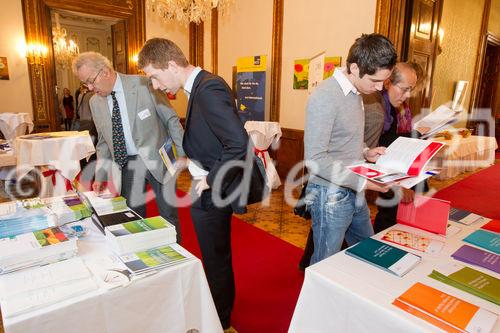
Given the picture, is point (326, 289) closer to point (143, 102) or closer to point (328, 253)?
point (328, 253)

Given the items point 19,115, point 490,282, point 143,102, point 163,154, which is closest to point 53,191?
point 19,115

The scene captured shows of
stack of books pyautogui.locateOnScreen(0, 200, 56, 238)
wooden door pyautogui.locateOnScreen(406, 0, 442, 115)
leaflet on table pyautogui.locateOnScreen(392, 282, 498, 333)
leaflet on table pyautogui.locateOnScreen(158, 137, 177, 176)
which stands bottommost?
leaflet on table pyautogui.locateOnScreen(392, 282, 498, 333)

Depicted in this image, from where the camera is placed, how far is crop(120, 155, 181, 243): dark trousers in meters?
2.09

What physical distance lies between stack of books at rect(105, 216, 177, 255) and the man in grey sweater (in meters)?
0.64

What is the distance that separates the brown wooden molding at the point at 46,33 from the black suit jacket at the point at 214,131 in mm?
5270

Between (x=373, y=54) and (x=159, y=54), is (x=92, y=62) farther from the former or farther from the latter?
(x=373, y=54)

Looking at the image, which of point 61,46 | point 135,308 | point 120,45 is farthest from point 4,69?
point 135,308

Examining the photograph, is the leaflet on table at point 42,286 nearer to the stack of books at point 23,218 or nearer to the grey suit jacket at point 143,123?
the stack of books at point 23,218

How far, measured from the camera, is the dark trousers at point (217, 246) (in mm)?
1530

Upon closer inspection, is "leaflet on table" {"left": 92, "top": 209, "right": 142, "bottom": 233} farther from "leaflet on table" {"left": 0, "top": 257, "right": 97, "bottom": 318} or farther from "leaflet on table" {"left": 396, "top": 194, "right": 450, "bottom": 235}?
"leaflet on table" {"left": 396, "top": 194, "right": 450, "bottom": 235}

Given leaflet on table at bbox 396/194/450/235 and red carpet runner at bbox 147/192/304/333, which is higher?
leaflet on table at bbox 396/194/450/235

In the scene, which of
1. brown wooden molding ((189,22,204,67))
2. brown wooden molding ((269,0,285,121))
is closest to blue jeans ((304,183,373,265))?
brown wooden molding ((269,0,285,121))

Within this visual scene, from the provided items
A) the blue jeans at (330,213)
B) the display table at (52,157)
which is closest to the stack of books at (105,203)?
the blue jeans at (330,213)

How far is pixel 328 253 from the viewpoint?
149 centimetres
